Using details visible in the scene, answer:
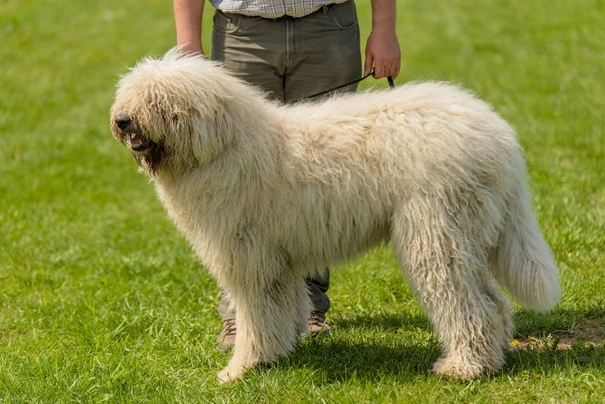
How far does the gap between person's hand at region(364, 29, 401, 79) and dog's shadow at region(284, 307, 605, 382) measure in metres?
1.51

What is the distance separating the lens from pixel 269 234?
14.4 feet

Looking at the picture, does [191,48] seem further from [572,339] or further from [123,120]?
[572,339]

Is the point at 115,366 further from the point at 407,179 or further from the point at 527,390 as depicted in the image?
the point at 527,390

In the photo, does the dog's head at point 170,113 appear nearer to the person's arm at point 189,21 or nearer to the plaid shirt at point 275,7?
the person's arm at point 189,21

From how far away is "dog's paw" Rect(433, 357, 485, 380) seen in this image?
13.9 feet

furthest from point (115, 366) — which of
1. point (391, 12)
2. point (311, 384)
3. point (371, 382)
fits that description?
point (391, 12)

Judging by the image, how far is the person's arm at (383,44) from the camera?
15.9 ft

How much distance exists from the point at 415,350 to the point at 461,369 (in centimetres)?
52

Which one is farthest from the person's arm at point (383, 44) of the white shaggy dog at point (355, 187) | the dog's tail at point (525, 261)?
the dog's tail at point (525, 261)

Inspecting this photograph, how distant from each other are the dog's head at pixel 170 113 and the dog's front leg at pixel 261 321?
744mm

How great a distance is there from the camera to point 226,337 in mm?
5113

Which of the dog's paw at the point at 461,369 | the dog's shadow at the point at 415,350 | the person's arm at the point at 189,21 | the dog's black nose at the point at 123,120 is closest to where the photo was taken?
the dog's black nose at the point at 123,120

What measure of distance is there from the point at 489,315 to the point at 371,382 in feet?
2.21

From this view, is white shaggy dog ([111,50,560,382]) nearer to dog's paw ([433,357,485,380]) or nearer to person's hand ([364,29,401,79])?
dog's paw ([433,357,485,380])
